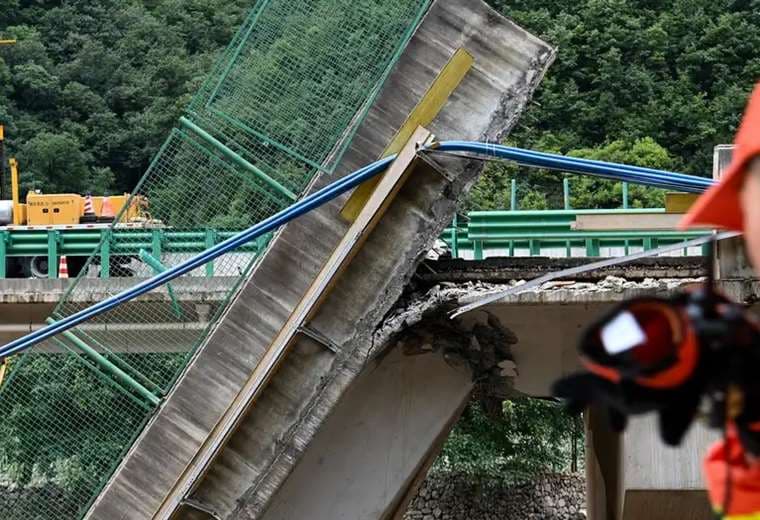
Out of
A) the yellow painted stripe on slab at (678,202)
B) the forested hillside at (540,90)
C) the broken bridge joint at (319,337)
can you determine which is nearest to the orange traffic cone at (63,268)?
the broken bridge joint at (319,337)

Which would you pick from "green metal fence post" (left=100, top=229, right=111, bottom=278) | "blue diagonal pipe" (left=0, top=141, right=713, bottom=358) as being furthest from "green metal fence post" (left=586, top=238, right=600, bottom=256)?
"green metal fence post" (left=100, top=229, right=111, bottom=278)

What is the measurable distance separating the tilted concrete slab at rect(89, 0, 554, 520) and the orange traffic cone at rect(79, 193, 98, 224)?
20.7 meters

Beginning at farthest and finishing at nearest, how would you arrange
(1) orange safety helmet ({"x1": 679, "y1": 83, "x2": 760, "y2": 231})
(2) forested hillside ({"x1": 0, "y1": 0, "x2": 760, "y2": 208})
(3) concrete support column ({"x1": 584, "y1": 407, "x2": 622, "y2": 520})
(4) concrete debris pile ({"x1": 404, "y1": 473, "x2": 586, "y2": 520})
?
(2) forested hillside ({"x1": 0, "y1": 0, "x2": 760, "y2": 208}) → (4) concrete debris pile ({"x1": 404, "y1": 473, "x2": 586, "y2": 520}) → (3) concrete support column ({"x1": 584, "y1": 407, "x2": 622, "y2": 520}) → (1) orange safety helmet ({"x1": 679, "y1": 83, "x2": 760, "y2": 231})

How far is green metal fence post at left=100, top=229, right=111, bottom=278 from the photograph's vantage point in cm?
1166

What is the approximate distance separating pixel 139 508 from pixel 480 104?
3.95 m

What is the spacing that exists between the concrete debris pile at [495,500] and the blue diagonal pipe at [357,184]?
18.8 m

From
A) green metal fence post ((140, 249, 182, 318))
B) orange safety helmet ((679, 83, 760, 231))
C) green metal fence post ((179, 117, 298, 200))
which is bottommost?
orange safety helmet ((679, 83, 760, 231))

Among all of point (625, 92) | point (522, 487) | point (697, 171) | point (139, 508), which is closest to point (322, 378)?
point (139, 508)

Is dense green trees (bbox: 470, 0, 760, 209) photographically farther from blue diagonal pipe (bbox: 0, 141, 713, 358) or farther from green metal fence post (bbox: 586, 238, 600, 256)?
blue diagonal pipe (bbox: 0, 141, 713, 358)

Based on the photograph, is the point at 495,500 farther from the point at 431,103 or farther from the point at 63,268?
the point at 431,103

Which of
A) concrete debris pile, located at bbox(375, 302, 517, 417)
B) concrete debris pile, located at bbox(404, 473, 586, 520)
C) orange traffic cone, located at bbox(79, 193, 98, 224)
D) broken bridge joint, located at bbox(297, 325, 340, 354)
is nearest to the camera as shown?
A: broken bridge joint, located at bbox(297, 325, 340, 354)

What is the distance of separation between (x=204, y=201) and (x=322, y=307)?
1226 millimetres

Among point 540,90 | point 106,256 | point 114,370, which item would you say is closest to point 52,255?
point 106,256

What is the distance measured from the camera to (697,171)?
159ft
